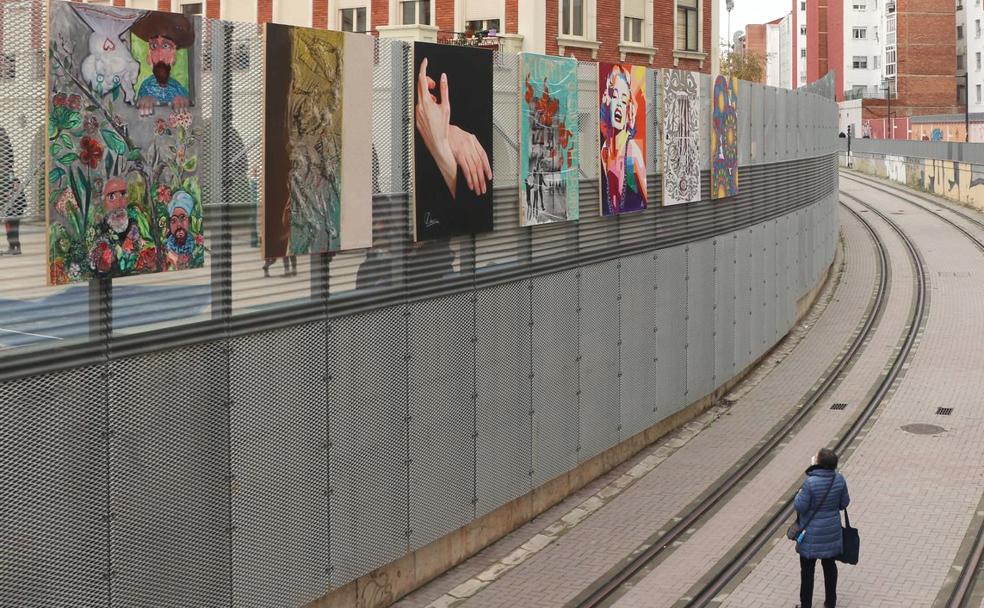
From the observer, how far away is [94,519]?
30.5ft

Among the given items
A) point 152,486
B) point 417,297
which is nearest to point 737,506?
point 417,297

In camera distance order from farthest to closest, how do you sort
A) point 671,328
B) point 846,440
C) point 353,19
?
point 353,19 < point 846,440 < point 671,328

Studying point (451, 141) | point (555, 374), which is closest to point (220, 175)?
point (451, 141)

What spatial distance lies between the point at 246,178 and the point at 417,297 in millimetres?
3040

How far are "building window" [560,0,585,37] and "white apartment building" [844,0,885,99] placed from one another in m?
84.2

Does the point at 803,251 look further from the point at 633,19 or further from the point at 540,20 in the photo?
the point at 633,19

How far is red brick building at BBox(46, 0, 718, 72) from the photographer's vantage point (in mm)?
38500

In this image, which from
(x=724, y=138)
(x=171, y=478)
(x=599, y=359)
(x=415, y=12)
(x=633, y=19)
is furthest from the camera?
(x=633, y=19)

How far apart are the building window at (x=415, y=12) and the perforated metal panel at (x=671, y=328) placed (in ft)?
71.0

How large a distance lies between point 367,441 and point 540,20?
1079 inches

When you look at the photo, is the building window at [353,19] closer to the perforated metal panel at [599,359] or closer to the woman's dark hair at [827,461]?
the perforated metal panel at [599,359]

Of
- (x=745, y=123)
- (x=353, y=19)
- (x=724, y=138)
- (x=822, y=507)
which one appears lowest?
(x=822, y=507)

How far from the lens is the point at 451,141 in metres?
13.8

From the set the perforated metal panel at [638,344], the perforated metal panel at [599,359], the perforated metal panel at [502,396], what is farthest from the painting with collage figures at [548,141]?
the perforated metal panel at [638,344]
